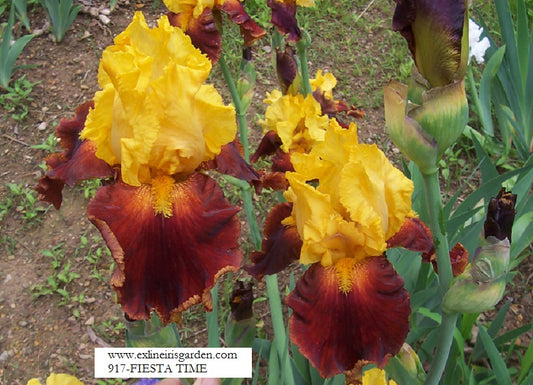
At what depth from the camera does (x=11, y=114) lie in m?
2.84

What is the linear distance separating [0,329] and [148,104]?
1.55 m

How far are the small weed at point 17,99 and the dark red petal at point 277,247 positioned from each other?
84.3 inches

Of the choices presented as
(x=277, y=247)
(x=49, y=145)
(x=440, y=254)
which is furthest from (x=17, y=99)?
(x=440, y=254)

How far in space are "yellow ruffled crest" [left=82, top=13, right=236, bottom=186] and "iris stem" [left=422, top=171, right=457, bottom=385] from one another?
34cm

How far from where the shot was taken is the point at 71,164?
1038 mm

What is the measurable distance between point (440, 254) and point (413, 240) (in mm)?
70

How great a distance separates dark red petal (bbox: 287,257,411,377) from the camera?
87 centimetres

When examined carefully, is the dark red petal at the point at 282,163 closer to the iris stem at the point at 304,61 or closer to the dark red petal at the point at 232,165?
the iris stem at the point at 304,61

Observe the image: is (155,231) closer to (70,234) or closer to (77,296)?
(77,296)

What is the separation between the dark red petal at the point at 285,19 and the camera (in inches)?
59.6

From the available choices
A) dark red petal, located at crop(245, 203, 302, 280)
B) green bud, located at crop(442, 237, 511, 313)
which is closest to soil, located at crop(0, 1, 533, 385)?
dark red petal, located at crop(245, 203, 302, 280)

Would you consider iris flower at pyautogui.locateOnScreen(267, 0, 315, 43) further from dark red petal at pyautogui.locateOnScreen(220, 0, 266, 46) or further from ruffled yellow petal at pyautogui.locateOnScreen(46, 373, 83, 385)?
ruffled yellow petal at pyautogui.locateOnScreen(46, 373, 83, 385)

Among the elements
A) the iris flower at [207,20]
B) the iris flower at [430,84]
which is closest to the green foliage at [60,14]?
the iris flower at [207,20]

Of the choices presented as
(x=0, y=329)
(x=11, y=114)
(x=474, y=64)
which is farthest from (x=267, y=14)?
(x=0, y=329)
